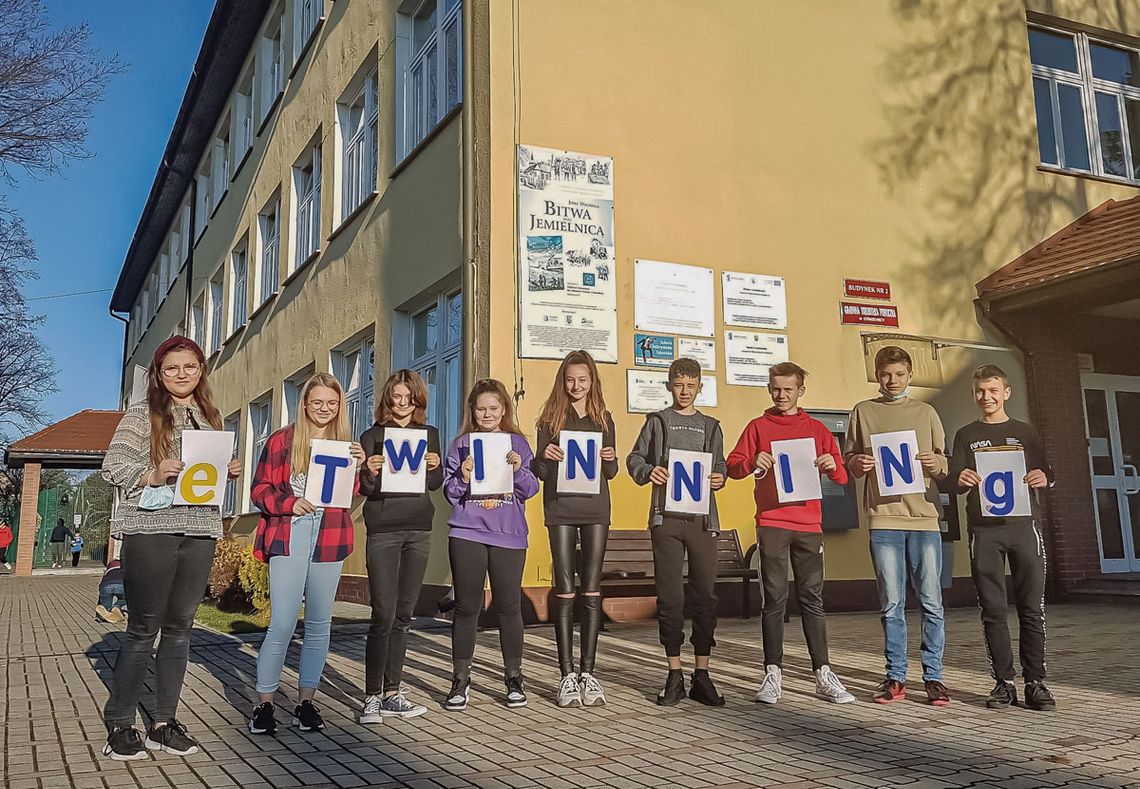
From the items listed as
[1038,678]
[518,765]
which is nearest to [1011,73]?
[1038,678]

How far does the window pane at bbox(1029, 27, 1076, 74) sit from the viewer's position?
508 inches

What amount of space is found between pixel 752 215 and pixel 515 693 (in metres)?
6.84

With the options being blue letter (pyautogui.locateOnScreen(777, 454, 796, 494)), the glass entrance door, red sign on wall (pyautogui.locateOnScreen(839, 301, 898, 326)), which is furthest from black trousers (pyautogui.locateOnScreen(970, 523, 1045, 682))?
the glass entrance door

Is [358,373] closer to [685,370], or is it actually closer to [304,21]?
[304,21]

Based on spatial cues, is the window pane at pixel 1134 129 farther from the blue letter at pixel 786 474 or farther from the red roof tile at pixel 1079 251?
the blue letter at pixel 786 474

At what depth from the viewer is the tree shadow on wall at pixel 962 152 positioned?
11.6 metres

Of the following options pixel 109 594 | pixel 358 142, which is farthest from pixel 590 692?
pixel 358 142

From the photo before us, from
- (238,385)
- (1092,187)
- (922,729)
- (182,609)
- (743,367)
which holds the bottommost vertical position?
(922,729)

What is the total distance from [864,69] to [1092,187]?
12.3 feet

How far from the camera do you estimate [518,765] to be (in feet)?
13.4

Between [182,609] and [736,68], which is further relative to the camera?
[736,68]

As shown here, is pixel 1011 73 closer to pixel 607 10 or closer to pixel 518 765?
pixel 607 10

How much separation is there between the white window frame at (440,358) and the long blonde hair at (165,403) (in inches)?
193

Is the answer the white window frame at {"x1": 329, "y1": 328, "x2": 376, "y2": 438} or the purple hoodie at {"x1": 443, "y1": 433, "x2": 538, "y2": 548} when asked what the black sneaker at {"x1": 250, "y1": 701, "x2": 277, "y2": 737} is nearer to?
the purple hoodie at {"x1": 443, "y1": 433, "x2": 538, "y2": 548}
